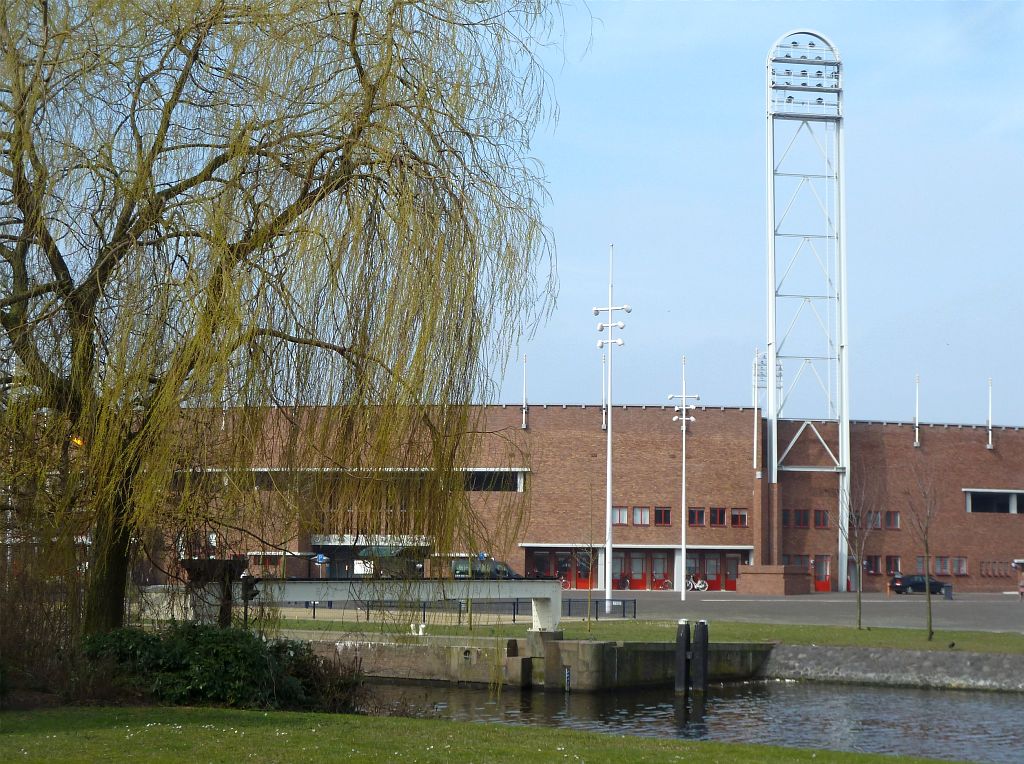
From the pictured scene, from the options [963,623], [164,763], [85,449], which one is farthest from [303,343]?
[963,623]

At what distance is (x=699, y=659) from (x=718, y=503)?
4182 centimetres

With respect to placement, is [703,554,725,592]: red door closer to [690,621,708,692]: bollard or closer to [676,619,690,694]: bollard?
[690,621,708,692]: bollard

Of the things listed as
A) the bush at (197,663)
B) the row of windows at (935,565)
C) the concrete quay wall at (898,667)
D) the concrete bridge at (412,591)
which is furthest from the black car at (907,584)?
the bush at (197,663)

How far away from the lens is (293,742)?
12406 mm

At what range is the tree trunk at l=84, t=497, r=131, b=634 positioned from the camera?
14.0 metres

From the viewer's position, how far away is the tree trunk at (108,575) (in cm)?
1404

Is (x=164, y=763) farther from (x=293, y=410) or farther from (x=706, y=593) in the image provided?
(x=706, y=593)

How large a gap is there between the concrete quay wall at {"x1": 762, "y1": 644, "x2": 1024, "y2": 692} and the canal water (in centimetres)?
35

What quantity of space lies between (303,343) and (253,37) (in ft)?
11.7

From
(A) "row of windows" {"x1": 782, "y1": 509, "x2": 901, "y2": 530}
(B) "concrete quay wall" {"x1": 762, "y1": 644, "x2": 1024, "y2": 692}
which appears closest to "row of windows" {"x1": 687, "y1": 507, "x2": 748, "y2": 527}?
(A) "row of windows" {"x1": 782, "y1": 509, "x2": 901, "y2": 530}

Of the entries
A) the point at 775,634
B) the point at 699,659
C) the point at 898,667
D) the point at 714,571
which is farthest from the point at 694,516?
the point at 699,659

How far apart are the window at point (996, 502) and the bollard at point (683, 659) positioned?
51996mm

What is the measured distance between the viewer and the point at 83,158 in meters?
13.2

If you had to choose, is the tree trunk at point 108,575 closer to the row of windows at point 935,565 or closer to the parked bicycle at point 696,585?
the parked bicycle at point 696,585
